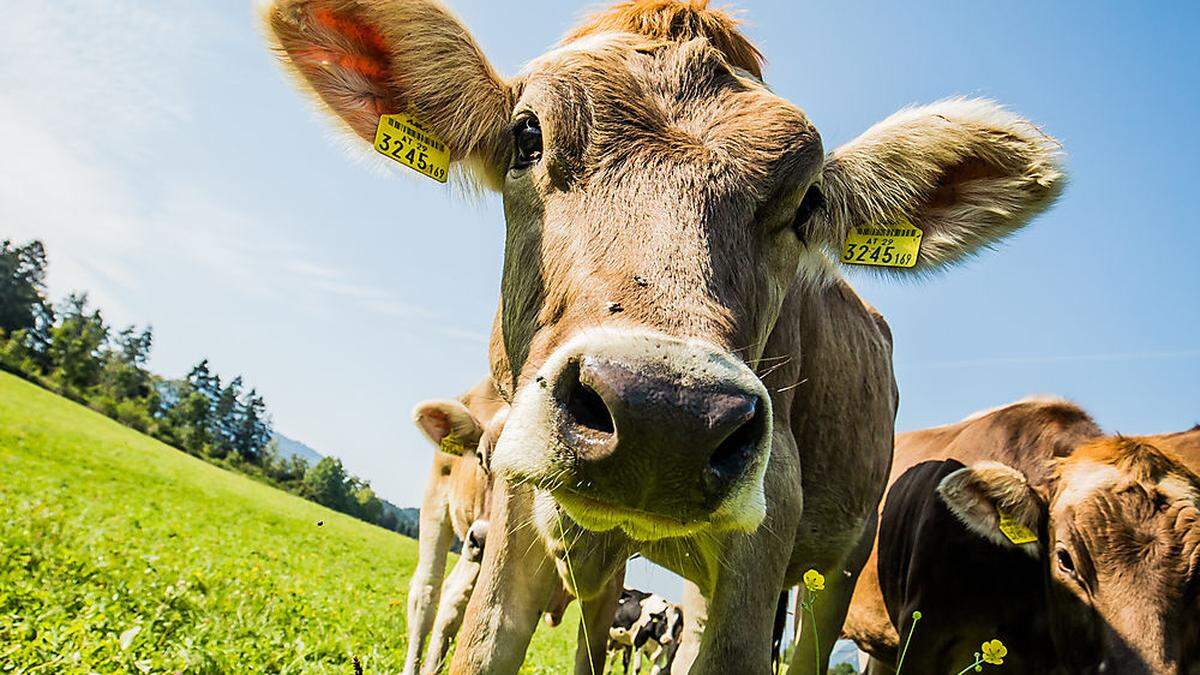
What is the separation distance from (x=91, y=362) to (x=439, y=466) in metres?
76.6

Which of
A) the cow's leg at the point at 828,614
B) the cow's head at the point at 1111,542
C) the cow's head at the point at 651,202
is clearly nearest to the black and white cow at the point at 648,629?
the cow's leg at the point at 828,614

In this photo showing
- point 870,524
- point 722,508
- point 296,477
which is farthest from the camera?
point 296,477

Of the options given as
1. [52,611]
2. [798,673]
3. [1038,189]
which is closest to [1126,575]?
[798,673]

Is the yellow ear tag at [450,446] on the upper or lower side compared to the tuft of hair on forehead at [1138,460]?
lower

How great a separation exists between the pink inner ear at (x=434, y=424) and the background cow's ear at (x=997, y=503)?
4.08 metres

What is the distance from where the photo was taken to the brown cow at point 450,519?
5.98 m

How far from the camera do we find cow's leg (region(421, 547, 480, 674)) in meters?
5.79

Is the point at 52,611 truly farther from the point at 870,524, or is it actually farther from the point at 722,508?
the point at 870,524

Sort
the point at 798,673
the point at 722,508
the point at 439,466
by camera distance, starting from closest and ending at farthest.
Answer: the point at 722,508 → the point at 798,673 → the point at 439,466

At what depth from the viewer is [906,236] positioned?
12.2 ft

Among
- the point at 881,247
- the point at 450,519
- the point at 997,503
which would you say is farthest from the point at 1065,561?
the point at 450,519

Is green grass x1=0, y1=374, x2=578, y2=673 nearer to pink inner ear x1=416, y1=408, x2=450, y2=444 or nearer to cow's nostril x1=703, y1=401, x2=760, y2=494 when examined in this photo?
pink inner ear x1=416, y1=408, x2=450, y2=444

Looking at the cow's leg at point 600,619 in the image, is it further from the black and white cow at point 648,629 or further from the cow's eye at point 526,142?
the black and white cow at point 648,629

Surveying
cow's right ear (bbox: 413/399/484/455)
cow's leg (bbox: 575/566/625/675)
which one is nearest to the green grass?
cow's leg (bbox: 575/566/625/675)
